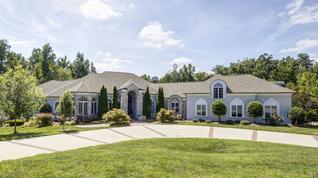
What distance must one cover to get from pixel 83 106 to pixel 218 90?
1631 centimetres

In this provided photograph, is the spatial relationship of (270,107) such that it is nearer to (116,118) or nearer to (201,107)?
(201,107)

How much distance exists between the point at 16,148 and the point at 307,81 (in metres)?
39.0

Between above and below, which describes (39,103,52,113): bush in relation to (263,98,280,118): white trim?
below

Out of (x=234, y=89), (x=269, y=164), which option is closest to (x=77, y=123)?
(x=234, y=89)

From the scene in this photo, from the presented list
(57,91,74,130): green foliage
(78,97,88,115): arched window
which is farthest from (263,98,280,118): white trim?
(57,91,74,130): green foliage

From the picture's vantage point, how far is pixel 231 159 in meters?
11.0

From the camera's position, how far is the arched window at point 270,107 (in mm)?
31344

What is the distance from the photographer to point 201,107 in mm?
35344

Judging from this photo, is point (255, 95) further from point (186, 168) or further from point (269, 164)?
point (186, 168)

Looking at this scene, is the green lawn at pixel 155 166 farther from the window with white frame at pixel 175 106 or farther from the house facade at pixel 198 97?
the window with white frame at pixel 175 106

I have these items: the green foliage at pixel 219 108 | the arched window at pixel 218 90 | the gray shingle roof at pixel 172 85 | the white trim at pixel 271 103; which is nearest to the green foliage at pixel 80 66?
the gray shingle roof at pixel 172 85

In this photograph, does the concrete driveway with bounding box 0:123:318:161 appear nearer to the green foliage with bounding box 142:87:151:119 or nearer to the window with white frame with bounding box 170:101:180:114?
the green foliage with bounding box 142:87:151:119

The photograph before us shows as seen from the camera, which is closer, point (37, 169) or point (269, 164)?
point (37, 169)

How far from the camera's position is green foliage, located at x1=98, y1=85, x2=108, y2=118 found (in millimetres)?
34406
